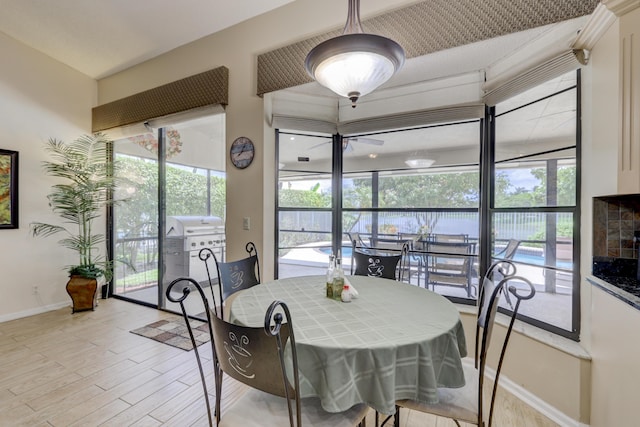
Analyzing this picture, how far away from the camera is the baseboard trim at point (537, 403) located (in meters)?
1.76

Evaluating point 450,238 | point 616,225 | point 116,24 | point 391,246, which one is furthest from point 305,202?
point 116,24

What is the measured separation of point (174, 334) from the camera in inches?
117

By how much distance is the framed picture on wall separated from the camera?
10.7ft

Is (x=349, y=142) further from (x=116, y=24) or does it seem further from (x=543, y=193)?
(x=116, y=24)

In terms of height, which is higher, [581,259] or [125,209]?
[125,209]

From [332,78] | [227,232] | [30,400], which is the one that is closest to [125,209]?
[227,232]

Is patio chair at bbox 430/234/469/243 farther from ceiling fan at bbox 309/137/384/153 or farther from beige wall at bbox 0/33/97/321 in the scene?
beige wall at bbox 0/33/97/321

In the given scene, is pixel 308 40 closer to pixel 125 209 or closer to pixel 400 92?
pixel 400 92

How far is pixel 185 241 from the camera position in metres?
3.76

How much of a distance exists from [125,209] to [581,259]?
5.04m

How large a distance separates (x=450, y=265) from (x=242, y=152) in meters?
2.38

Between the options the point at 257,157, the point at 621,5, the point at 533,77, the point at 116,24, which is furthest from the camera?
the point at 116,24

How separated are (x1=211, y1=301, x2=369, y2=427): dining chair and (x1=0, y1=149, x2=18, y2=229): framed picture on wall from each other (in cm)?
385

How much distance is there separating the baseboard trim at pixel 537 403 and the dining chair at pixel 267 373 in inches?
58.1
